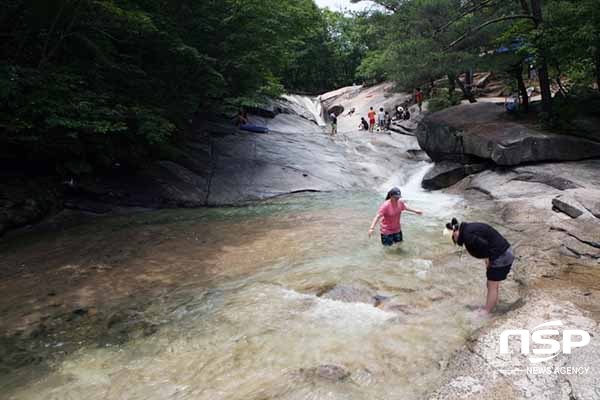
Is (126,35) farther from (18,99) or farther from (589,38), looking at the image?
(589,38)

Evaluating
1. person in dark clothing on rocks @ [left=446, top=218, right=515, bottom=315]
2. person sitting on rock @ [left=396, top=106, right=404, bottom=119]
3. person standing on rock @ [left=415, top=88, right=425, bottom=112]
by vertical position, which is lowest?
person in dark clothing on rocks @ [left=446, top=218, right=515, bottom=315]

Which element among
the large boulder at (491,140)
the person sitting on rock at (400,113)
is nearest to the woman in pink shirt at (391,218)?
the large boulder at (491,140)

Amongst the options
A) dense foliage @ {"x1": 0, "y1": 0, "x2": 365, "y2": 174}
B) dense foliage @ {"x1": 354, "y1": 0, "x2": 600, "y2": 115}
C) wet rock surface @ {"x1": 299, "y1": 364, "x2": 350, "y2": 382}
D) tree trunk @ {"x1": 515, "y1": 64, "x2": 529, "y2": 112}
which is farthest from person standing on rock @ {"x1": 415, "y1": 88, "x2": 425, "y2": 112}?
wet rock surface @ {"x1": 299, "y1": 364, "x2": 350, "y2": 382}

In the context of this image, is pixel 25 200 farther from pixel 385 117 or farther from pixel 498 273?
pixel 385 117

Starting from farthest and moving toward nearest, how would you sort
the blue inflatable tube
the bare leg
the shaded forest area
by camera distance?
the blue inflatable tube → the shaded forest area → the bare leg

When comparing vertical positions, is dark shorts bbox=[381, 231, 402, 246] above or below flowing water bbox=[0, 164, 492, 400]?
above

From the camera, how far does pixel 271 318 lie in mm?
6215

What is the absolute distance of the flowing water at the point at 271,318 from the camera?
4.69m

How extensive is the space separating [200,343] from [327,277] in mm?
2827

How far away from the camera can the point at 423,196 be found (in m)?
17.5

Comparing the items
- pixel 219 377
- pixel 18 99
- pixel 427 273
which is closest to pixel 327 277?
pixel 427 273

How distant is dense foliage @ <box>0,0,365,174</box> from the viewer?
11.0 m

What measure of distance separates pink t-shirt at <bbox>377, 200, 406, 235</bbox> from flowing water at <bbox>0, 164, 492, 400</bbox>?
1.60 ft

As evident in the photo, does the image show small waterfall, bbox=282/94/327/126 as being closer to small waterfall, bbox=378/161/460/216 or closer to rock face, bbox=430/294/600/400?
small waterfall, bbox=378/161/460/216
